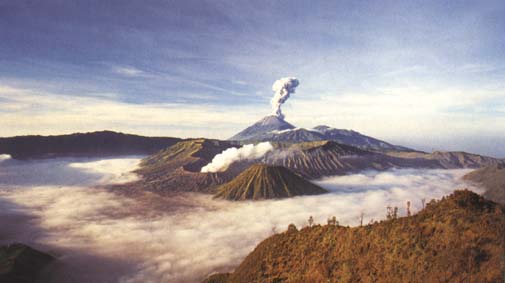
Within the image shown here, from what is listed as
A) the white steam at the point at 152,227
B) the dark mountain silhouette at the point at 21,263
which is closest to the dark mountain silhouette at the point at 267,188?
the white steam at the point at 152,227

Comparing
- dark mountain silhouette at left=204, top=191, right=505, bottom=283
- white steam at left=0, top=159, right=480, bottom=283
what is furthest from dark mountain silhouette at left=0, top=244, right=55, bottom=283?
dark mountain silhouette at left=204, top=191, right=505, bottom=283

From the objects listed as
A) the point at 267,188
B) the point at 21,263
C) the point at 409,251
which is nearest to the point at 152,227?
the point at 21,263

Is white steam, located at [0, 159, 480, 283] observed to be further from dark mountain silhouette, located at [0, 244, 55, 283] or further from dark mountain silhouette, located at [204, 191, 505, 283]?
dark mountain silhouette, located at [204, 191, 505, 283]

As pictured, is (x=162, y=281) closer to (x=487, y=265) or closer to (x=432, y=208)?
(x=432, y=208)

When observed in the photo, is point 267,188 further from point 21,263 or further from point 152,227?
point 21,263

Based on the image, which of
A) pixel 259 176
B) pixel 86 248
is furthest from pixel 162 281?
pixel 259 176
